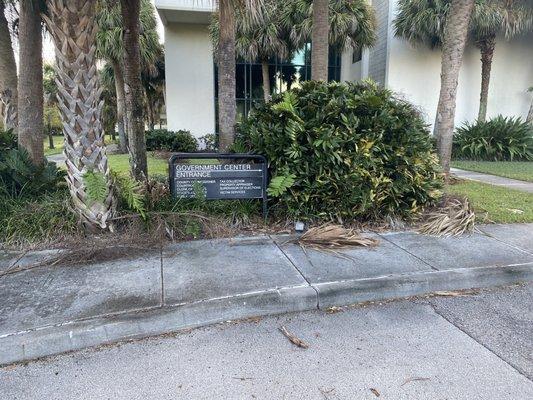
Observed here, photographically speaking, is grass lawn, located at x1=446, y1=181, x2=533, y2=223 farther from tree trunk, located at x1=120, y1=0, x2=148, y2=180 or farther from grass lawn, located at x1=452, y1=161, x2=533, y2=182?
tree trunk, located at x1=120, y1=0, x2=148, y2=180

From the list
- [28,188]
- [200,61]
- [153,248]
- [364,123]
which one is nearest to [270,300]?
[153,248]

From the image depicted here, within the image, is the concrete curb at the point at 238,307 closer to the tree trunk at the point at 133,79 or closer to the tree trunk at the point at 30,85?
the tree trunk at the point at 133,79

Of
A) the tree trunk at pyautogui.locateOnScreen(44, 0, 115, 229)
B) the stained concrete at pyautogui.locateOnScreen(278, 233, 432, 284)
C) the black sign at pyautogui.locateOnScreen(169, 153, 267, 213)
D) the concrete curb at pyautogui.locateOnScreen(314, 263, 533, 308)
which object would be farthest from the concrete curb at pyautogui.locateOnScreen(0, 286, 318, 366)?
the black sign at pyautogui.locateOnScreen(169, 153, 267, 213)

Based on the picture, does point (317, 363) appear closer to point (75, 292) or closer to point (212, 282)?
point (212, 282)

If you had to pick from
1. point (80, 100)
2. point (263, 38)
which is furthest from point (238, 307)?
point (263, 38)

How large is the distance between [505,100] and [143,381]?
2022 centimetres

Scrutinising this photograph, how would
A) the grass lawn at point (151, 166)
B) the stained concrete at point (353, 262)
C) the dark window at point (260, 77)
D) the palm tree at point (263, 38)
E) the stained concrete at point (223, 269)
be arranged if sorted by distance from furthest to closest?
the dark window at point (260, 77)
the palm tree at point (263, 38)
the grass lawn at point (151, 166)
the stained concrete at point (353, 262)
the stained concrete at point (223, 269)

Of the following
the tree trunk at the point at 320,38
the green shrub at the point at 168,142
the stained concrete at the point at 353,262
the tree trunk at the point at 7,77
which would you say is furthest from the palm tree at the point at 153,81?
the stained concrete at the point at 353,262

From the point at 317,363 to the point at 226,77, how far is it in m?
4.56

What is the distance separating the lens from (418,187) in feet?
18.9

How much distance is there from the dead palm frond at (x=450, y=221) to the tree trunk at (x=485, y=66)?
12073mm

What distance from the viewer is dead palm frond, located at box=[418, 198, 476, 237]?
5.48 metres

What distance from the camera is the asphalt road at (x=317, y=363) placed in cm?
255

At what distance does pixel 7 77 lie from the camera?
23.4 feet
